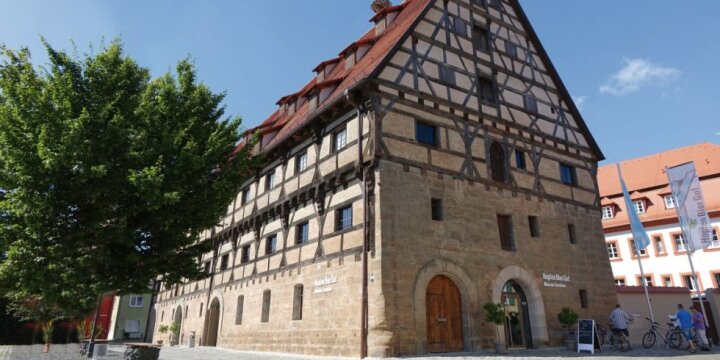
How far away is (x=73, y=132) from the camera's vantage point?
942cm

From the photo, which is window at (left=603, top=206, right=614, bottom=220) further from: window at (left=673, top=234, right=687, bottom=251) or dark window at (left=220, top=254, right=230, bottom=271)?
dark window at (left=220, top=254, right=230, bottom=271)

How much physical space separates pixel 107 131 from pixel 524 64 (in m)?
16.4

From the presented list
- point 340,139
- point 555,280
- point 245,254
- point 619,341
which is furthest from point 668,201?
point 245,254

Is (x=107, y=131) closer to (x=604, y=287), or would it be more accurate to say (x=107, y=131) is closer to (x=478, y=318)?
(x=478, y=318)

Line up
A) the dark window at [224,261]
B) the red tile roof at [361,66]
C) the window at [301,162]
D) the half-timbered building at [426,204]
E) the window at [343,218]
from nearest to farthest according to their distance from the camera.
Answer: the half-timbered building at [426,204] < the window at [343,218] < the red tile roof at [361,66] < the window at [301,162] < the dark window at [224,261]

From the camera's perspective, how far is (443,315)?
13.3 m

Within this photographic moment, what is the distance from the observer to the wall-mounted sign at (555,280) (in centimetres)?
1598

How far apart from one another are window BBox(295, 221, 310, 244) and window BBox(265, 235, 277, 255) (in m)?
1.95

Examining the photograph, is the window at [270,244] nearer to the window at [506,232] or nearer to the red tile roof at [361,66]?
the red tile roof at [361,66]

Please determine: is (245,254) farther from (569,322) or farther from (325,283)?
(569,322)

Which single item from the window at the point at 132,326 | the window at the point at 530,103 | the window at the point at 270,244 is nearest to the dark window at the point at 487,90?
the window at the point at 530,103

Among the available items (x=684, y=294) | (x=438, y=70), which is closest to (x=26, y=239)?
(x=438, y=70)

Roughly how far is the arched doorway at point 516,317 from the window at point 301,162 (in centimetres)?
855

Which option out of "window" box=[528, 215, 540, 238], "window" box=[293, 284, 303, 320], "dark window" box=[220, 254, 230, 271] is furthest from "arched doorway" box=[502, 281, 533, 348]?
"dark window" box=[220, 254, 230, 271]
